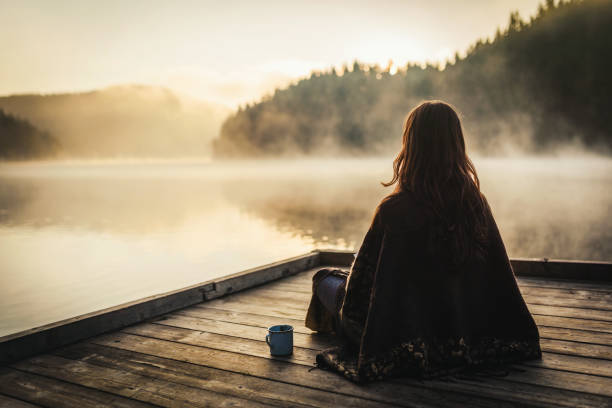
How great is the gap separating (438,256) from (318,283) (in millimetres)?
942

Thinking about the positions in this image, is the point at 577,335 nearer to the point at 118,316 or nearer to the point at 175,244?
the point at 118,316

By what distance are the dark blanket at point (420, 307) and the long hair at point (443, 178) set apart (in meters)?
0.06

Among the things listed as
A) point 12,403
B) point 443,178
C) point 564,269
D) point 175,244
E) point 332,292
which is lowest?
point 175,244

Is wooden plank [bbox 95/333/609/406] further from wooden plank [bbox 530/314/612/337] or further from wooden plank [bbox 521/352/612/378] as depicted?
wooden plank [bbox 530/314/612/337]

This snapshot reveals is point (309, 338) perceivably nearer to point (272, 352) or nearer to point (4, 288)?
point (272, 352)

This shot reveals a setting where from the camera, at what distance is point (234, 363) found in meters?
2.74

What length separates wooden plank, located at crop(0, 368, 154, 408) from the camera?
2.29 metres

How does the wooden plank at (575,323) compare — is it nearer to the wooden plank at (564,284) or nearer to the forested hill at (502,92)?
the wooden plank at (564,284)

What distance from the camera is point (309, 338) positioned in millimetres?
3148

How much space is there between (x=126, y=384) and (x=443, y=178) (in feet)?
6.60

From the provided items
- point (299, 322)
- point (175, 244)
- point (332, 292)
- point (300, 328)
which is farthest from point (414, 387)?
point (175, 244)

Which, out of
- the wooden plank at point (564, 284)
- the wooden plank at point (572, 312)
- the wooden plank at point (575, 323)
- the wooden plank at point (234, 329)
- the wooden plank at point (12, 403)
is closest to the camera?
the wooden plank at point (12, 403)

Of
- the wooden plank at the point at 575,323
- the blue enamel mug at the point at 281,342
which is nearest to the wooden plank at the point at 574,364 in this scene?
the wooden plank at the point at 575,323

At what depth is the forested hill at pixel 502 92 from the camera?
6109cm
